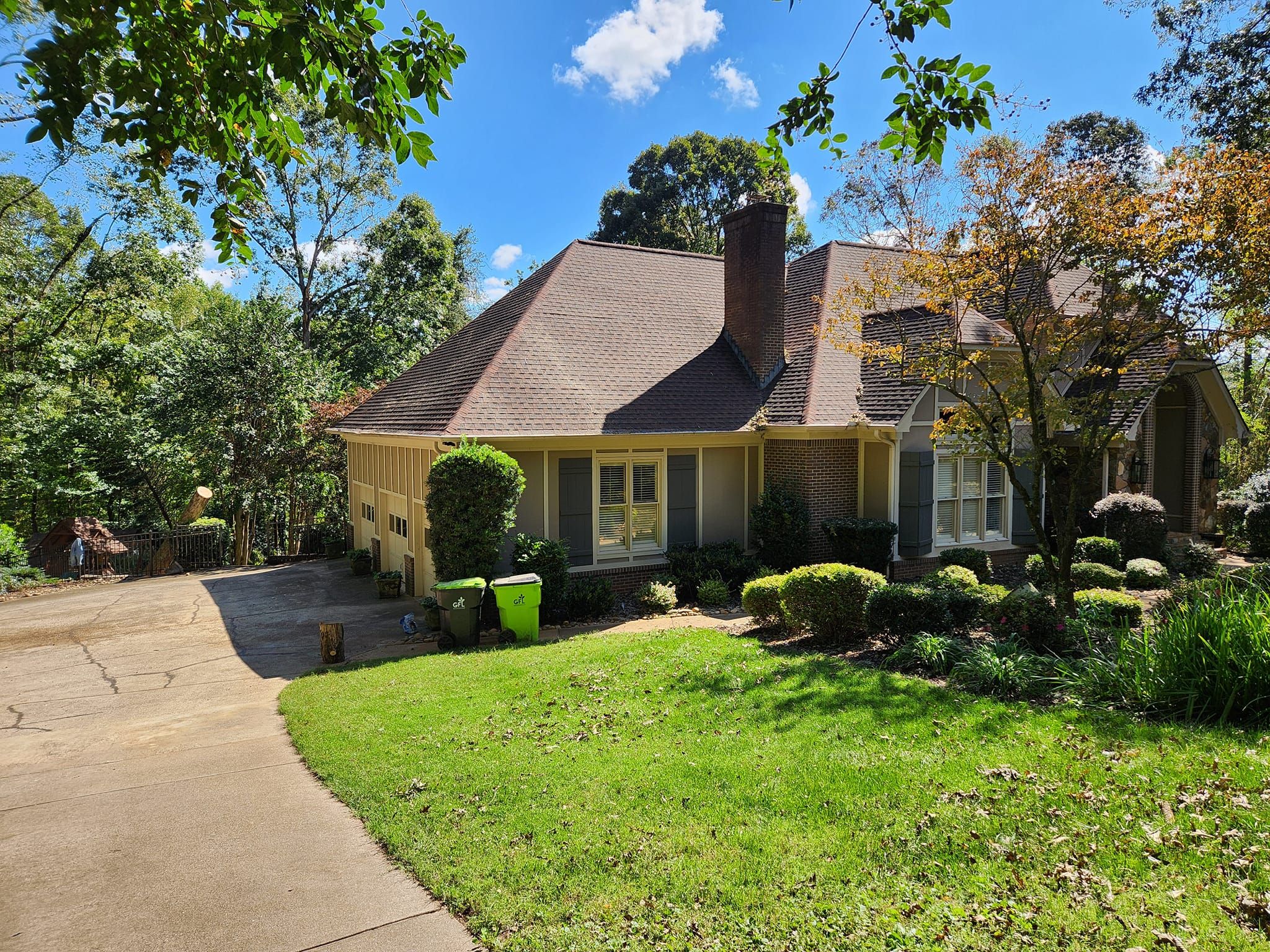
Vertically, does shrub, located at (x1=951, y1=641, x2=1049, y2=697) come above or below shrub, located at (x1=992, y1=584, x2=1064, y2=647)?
below

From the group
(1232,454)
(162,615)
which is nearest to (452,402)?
(162,615)

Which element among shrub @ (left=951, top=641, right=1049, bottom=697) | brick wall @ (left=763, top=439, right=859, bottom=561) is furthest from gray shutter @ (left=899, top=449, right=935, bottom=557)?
shrub @ (left=951, top=641, right=1049, bottom=697)

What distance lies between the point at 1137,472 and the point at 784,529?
9458 mm

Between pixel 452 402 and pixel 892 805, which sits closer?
pixel 892 805

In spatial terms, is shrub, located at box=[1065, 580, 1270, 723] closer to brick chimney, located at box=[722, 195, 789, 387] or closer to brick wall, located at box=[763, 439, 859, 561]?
brick wall, located at box=[763, 439, 859, 561]

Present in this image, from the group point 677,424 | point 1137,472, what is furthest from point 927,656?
point 1137,472

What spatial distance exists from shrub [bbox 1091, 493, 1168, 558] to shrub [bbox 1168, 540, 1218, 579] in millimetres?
379

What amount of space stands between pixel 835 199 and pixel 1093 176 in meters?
18.0

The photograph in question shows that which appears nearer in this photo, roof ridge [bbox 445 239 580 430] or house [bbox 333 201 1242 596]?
roof ridge [bbox 445 239 580 430]

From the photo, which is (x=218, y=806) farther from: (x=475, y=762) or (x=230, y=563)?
(x=230, y=563)

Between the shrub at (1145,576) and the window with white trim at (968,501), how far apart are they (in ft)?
10.3

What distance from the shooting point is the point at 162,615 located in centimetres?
1361

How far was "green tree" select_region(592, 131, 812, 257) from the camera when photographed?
37469mm

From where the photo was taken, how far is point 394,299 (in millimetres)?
31547
